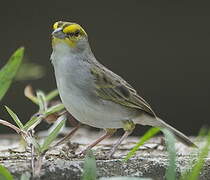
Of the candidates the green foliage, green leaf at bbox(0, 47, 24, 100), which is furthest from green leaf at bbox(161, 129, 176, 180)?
green leaf at bbox(0, 47, 24, 100)

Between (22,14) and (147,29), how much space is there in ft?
5.49

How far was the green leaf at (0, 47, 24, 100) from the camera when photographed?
11.6 feet

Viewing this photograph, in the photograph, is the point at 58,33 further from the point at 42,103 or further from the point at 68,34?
the point at 42,103

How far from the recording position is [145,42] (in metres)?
9.47

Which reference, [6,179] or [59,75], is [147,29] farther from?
[6,179]

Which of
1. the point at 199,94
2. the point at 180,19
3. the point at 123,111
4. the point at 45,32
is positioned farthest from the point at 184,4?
the point at 123,111

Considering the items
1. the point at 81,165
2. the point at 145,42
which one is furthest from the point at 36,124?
the point at 145,42

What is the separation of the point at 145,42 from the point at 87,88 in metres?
5.63

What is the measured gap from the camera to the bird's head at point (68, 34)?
3908mm

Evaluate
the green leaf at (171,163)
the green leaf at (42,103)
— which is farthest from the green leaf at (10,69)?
the green leaf at (171,163)

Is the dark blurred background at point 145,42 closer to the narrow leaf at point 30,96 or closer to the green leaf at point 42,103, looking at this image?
the narrow leaf at point 30,96

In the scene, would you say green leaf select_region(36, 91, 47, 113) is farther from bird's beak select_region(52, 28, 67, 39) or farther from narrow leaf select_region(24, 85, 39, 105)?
bird's beak select_region(52, 28, 67, 39)

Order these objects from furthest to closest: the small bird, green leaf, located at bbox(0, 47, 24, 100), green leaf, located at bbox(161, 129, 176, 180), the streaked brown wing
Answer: the streaked brown wing < the small bird < green leaf, located at bbox(0, 47, 24, 100) < green leaf, located at bbox(161, 129, 176, 180)

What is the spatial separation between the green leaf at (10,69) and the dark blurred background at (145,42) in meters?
5.32
